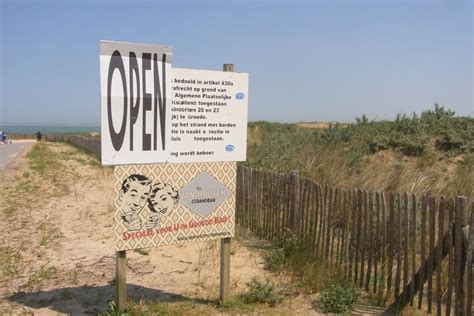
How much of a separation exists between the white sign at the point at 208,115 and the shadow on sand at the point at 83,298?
Answer: 1755 millimetres

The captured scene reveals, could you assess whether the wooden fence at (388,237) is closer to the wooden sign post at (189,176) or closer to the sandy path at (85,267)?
the sandy path at (85,267)

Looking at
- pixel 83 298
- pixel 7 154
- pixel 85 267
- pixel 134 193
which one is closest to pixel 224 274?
pixel 134 193

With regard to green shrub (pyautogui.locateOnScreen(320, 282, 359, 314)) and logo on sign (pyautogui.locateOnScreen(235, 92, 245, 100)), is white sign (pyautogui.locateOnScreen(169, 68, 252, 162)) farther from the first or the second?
green shrub (pyautogui.locateOnScreen(320, 282, 359, 314))

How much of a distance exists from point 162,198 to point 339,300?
7.34 ft

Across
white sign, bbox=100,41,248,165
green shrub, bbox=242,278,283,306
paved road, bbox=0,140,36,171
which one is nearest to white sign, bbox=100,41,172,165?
white sign, bbox=100,41,248,165

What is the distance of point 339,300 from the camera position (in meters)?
4.71

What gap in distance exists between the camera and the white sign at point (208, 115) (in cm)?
440

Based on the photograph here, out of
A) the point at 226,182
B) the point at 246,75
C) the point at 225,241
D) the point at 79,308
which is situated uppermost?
the point at 246,75

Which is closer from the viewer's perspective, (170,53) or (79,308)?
(170,53)

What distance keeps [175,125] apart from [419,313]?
3.22m

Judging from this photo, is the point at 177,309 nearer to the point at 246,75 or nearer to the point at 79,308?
the point at 79,308

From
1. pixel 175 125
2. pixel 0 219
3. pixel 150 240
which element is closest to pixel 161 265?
pixel 150 240

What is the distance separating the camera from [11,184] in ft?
47.8

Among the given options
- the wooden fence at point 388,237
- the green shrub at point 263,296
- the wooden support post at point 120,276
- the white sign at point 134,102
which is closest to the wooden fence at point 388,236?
the wooden fence at point 388,237
